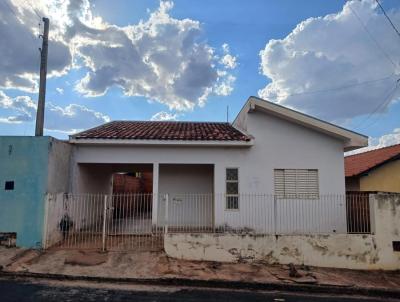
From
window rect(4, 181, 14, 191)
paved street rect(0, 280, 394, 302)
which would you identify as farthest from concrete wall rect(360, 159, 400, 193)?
window rect(4, 181, 14, 191)

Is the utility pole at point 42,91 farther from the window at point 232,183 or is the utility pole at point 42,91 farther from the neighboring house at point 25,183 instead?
the window at point 232,183

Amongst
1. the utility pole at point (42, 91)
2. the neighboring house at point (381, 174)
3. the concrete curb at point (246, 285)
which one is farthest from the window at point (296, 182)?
the utility pole at point (42, 91)

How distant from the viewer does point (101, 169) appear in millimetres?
15578

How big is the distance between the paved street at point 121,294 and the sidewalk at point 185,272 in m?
0.39

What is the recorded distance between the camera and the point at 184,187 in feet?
46.6

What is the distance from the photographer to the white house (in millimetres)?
11930

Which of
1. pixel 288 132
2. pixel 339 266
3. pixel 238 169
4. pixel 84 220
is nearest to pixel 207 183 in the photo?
pixel 238 169

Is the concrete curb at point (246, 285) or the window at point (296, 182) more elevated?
the window at point (296, 182)

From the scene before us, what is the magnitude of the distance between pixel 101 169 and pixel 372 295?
11.7 meters

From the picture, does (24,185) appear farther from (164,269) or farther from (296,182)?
(296,182)

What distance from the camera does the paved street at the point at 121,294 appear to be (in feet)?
22.7

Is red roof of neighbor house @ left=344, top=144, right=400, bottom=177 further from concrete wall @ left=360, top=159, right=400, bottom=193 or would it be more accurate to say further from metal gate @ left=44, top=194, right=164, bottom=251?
metal gate @ left=44, top=194, right=164, bottom=251

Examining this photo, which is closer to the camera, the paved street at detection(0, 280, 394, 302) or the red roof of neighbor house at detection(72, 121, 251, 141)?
the paved street at detection(0, 280, 394, 302)

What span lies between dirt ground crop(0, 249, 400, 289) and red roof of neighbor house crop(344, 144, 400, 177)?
8.56 metres
